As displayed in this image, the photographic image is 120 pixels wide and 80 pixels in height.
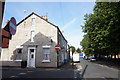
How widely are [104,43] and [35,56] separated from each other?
1243 centimetres

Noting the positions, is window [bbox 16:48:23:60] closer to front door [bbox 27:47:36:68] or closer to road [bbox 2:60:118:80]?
front door [bbox 27:47:36:68]

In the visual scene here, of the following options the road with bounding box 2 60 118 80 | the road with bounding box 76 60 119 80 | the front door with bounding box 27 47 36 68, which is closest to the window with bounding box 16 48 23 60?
the front door with bounding box 27 47 36 68

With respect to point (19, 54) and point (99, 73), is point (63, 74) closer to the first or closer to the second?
point (99, 73)

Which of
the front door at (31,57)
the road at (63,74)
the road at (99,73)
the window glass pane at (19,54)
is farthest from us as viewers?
the window glass pane at (19,54)

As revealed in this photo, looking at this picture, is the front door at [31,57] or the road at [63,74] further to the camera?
the front door at [31,57]

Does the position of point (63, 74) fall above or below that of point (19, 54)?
below

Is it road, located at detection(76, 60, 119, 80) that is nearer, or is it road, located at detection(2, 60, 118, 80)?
road, located at detection(2, 60, 118, 80)

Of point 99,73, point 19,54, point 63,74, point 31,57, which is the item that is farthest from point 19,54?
point 99,73

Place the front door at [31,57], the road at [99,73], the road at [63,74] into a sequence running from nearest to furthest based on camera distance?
1. the road at [63,74]
2. the road at [99,73]
3. the front door at [31,57]

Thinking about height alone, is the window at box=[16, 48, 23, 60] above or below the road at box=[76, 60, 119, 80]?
above

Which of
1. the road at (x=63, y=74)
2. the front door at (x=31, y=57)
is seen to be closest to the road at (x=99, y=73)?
the road at (x=63, y=74)

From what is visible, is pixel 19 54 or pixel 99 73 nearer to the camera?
pixel 99 73

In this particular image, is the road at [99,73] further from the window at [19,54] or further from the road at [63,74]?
the window at [19,54]

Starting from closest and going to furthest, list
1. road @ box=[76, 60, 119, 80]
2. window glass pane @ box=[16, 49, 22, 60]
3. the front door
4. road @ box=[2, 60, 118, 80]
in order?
1. road @ box=[2, 60, 118, 80]
2. road @ box=[76, 60, 119, 80]
3. the front door
4. window glass pane @ box=[16, 49, 22, 60]
